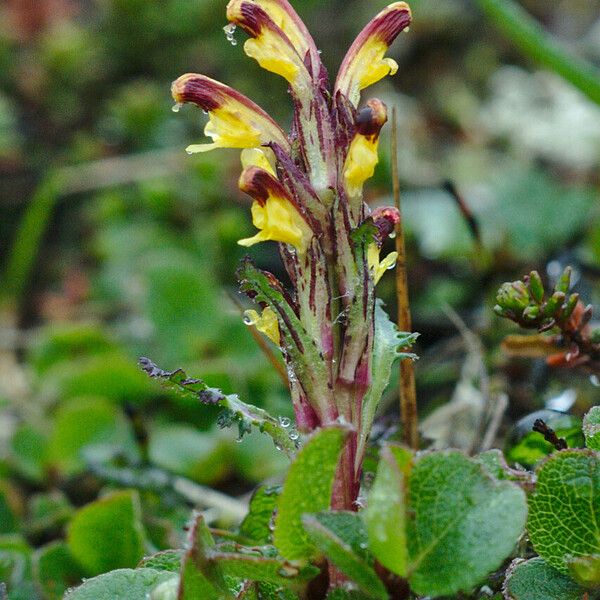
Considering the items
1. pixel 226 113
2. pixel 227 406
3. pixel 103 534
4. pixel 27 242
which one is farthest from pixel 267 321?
pixel 27 242

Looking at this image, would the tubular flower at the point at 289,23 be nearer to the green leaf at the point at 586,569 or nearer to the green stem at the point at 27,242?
the green leaf at the point at 586,569

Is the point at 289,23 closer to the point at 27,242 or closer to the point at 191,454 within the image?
the point at 191,454

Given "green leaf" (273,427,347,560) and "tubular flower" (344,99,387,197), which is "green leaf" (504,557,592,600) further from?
"tubular flower" (344,99,387,197)

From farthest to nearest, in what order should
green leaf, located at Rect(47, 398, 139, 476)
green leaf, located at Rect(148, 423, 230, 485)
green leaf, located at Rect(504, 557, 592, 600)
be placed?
green leaf, located at Rect(47, 398, 139, 476) → green leaf, located at Rect(148, 423, 230, 485) → green leaf, located at Rect(504, 557, 592, 600)

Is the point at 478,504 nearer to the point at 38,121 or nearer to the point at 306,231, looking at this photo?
the point at 306,231

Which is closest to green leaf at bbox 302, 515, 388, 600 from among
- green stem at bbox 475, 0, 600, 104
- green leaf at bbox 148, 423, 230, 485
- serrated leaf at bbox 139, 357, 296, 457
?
serrated leaf at bbox 139, 357, 296, 457

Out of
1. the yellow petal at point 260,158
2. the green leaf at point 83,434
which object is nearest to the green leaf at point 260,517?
the yellow petal at point 260,158

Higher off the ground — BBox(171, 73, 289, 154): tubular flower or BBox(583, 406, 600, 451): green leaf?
BBox(171, 73, 289, 154): tubular flower

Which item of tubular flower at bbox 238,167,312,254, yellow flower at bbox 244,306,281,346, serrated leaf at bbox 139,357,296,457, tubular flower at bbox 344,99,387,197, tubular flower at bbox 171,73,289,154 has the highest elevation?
tubular flower at bbox 171,73,289,154
